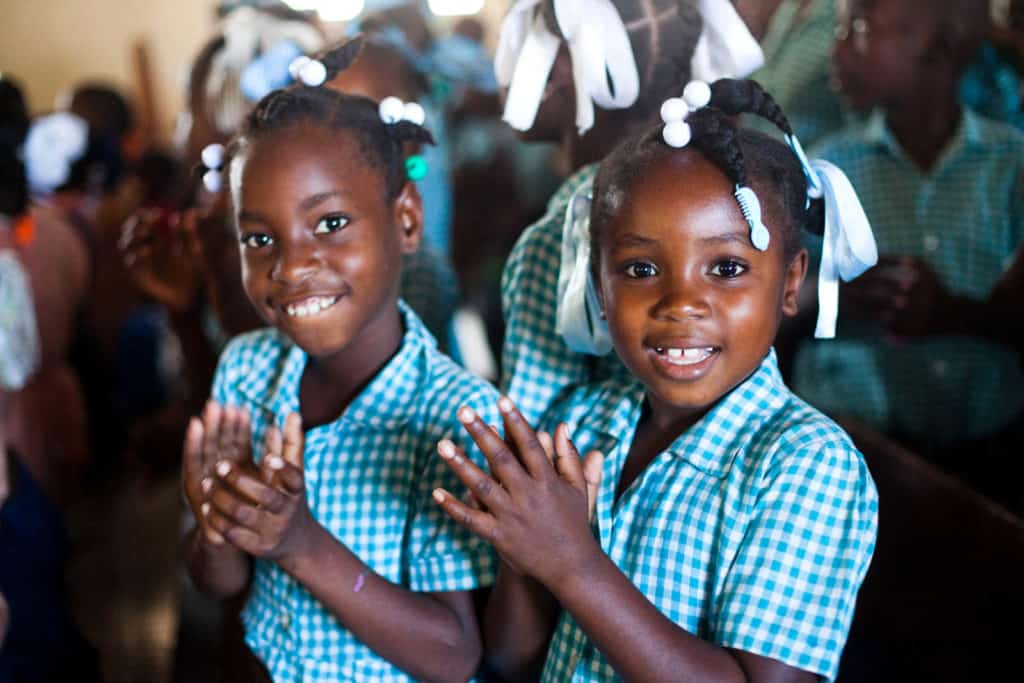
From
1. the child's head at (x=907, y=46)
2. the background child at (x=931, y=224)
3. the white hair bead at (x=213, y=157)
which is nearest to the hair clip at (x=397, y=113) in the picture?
the white hair bead at (x=213, y=157)

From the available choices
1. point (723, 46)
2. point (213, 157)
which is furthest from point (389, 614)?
point (723, 46)

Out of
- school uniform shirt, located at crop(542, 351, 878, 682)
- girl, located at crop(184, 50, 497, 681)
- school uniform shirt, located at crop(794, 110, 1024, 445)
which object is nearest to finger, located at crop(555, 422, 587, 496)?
school uniform shirt, located at crop(542, 351, 878, 682)

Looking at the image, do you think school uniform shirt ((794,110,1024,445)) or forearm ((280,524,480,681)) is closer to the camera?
forearm ((280,524,480,681))

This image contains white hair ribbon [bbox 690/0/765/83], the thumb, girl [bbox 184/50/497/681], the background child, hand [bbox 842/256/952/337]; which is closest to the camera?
the thumb

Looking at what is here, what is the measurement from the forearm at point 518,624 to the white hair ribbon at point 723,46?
0.65 m

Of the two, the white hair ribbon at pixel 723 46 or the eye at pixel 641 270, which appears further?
the white hair ribbon at pixel 723 46

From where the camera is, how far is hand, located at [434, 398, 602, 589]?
83cm

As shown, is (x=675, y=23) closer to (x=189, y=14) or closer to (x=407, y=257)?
(x=407, y=257)

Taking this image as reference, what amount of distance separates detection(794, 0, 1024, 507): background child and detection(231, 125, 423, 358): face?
0.92m

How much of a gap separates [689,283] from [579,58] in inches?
14.2

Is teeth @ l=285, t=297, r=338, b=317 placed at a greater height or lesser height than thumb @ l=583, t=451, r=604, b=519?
greater

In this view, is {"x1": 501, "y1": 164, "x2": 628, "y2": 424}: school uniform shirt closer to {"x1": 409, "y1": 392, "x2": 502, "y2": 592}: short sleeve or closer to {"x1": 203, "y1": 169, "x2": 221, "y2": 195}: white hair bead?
{"x1": 409, "y1": 392, "x2": 502, "y2": 592}: short sleeve

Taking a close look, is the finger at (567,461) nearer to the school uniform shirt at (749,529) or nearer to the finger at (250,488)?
the school uniform shirt at (749,529)

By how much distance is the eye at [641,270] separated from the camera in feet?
3.17
